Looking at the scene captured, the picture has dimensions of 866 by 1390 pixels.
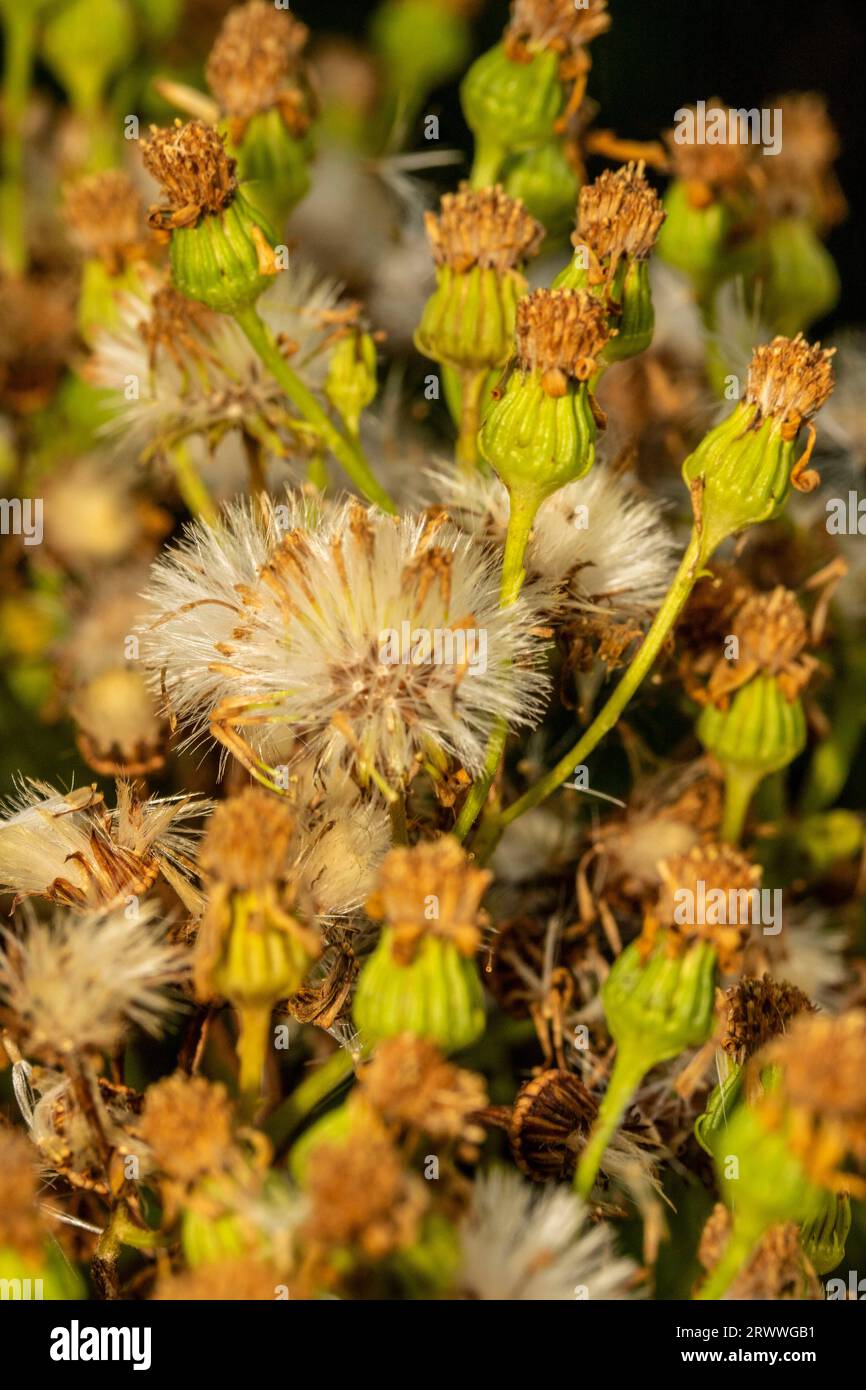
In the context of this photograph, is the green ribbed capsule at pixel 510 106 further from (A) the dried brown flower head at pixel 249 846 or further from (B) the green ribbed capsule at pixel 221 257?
(A) the dried brown flower head at pixel 249 846

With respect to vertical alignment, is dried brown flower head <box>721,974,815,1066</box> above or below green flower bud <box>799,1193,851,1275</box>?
above

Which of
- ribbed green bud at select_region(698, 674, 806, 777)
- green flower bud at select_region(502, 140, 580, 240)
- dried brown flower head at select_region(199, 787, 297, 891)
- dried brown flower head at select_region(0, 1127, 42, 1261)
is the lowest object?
dried brown flower head at select_region(0, 1127, 42, 1261)

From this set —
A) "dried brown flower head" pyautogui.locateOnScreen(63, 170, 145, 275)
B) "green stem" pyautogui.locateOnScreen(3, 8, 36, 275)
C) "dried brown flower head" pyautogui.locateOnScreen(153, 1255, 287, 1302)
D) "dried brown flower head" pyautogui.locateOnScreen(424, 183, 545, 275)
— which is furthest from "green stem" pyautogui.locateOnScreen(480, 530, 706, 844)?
"green stem" pyautogui.locateOnScreen(3, 8, 36, 275)

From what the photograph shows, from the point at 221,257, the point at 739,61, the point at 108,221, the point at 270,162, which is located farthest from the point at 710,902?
the point at 739,61

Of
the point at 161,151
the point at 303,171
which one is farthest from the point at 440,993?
the point at 303,171

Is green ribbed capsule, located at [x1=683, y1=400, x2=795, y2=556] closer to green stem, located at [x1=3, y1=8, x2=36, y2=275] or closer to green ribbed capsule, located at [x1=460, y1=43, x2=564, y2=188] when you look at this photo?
green ribbed capsule, located at [x1=460, y1=43, x2=564, y2=188]

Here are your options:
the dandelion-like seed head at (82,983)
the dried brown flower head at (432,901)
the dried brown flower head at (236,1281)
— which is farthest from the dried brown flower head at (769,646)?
the dried brown flower head at (236,1281)
